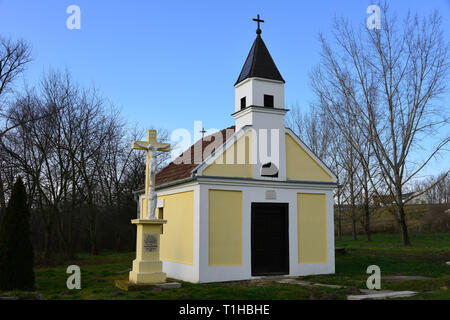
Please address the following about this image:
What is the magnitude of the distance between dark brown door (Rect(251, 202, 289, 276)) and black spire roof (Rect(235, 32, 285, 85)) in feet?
15.6

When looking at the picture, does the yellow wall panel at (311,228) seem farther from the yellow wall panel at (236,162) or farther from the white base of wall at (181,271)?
the white base of wall at (181,271)

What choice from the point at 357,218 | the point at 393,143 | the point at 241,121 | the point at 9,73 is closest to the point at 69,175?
the point at 9,73

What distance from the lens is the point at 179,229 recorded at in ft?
46.9

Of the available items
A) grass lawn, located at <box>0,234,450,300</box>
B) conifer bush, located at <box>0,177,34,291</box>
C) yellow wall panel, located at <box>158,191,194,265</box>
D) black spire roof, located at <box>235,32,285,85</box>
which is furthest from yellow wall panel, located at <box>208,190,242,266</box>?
conifer bush, located at <box>0,177,34,291</box>

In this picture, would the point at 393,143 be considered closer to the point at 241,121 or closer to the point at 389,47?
the point at 389,47

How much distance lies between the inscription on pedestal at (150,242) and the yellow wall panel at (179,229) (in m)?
1.74

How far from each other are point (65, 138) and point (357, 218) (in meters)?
26.0

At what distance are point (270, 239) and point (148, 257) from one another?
4519mm

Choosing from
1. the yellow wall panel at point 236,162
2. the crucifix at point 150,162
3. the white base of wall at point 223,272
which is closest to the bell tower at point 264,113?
the yellow wall panel at point 236,162

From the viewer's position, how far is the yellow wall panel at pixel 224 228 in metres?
12.9

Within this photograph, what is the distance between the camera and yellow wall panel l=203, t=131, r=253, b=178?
1329 cm

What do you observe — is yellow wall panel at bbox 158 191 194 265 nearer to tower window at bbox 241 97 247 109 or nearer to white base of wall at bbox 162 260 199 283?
white base of wall at bbox 162 260 199 283

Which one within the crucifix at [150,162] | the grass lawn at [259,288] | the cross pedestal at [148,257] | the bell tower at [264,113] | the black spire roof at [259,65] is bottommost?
the grass lawn at [259,288]

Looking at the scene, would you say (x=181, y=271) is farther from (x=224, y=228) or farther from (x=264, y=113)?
(x=264, y=113)
